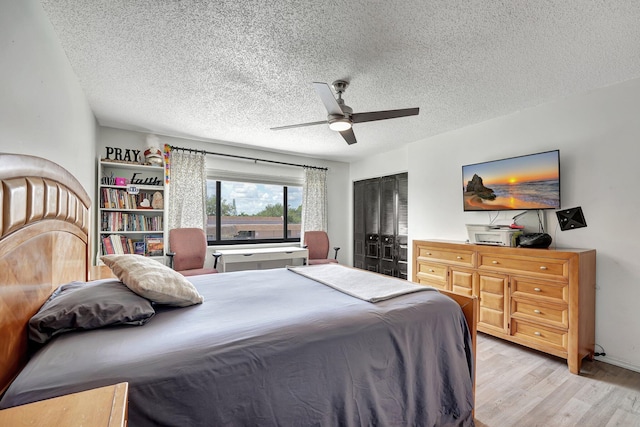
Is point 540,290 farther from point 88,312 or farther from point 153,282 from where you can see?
point 88,312

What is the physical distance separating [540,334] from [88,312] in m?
3.38

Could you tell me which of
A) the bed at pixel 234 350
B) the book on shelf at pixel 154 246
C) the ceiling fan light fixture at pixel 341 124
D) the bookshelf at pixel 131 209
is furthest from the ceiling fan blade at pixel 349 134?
the book on shelf at pixel 154 246

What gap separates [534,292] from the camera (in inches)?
103

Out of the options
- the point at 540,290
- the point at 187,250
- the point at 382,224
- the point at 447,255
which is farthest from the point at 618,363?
the point at 187,250

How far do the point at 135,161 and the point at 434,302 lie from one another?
397 centimetres

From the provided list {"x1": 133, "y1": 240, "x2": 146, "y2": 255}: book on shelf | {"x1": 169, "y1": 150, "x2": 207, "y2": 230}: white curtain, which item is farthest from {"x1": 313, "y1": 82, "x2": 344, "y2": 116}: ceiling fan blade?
{"x1": 133, "y1": 240, "x2": 146, "y2": 255}: book on shelf

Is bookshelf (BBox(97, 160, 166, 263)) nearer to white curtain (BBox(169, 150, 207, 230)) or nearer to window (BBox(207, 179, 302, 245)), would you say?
white curtain (BBox(169, 150, 207, 230))

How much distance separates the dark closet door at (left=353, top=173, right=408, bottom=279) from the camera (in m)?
4.77

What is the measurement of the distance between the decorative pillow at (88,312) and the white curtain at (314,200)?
12.8 ft

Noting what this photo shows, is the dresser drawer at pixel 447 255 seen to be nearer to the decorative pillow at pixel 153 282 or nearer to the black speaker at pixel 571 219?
the black speaker at pixel 571 219

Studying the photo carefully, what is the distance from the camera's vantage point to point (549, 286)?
8.25 ft

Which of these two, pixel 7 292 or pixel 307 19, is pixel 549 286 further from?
pixel 7 292

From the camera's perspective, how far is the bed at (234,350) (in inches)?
37.6

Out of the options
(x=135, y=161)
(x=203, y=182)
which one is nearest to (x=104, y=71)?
(x=135, y=161)
